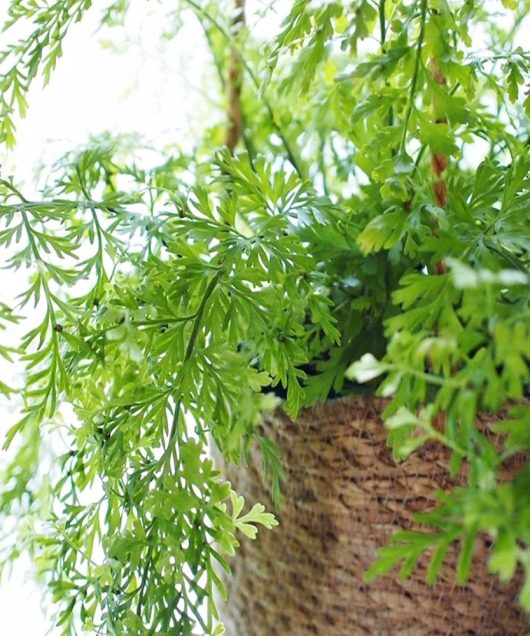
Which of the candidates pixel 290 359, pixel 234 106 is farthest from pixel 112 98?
pixel 290 359

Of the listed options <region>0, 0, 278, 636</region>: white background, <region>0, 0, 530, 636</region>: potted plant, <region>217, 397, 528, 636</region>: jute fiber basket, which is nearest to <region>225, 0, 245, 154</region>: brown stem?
<region>0, 0, 278, 636</region>: white background

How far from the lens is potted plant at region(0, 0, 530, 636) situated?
1.81 ft

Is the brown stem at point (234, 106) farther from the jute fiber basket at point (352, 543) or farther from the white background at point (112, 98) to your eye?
the jute fiber basket at point (352, 543)

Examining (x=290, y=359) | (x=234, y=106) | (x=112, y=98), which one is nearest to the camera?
(x=290, y=359)

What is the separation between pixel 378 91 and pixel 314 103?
12.0 inches

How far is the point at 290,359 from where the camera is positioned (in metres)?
0.62

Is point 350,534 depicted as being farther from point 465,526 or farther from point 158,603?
point 465,526

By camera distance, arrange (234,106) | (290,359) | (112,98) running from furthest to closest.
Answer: (112,98) < (234,106) < (290,359)

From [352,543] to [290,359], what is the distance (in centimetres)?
18

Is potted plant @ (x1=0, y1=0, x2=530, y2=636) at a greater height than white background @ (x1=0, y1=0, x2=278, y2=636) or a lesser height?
lesser

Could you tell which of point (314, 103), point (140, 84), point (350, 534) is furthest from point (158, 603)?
point (140, 84)

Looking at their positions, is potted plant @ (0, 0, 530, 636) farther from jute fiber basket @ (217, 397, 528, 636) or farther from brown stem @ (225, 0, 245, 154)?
brown stem @ (225, 0, 245, 154)

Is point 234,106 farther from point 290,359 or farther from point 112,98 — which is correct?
point 290,359

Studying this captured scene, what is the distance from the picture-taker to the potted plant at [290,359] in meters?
0.55
